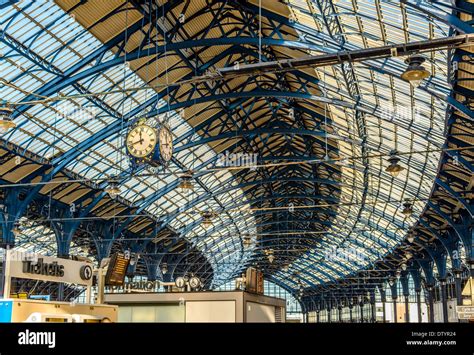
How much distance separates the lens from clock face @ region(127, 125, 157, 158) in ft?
51.8

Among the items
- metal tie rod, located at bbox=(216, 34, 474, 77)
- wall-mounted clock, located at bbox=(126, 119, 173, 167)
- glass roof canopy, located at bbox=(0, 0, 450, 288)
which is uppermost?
glass roof canopy, located at bbox=(0, 0, 450, 288)

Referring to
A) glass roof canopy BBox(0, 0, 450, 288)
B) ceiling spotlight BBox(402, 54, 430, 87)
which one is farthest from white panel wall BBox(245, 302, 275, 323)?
ceiling spotlight BBox(402, 54, 430, 87)

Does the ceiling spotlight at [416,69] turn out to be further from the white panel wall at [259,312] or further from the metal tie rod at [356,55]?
the white panel wall at [259,312]

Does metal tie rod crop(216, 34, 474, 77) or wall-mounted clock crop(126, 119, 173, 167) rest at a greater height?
metal tie rod crop(216, 34, 474, 77)

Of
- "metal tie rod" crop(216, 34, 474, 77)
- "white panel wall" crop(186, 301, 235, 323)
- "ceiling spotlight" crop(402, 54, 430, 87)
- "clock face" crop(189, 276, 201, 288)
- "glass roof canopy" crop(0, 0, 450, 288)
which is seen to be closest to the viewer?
"metal tie rod" crop(216, 34, 474, 77)

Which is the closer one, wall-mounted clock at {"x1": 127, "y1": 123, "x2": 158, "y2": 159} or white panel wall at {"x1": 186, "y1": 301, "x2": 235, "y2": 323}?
wall-mounted clock at {"x1": 127, "y1": 123, "x2": 158, "y2": 159}

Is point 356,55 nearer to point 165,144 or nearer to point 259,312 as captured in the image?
point 165,144

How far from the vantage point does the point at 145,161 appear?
15.8 metres

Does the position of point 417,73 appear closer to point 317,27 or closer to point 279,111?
point 317,27

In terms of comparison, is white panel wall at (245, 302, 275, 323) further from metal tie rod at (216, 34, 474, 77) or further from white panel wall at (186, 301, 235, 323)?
metal tie rod at (216, 34, 474, 77)

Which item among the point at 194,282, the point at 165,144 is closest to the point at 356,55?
the point at 165,144

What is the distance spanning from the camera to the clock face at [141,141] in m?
15.8

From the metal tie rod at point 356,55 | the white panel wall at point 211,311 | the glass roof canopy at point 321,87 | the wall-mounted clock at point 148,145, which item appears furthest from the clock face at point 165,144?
the white panel wall at point 211,311
